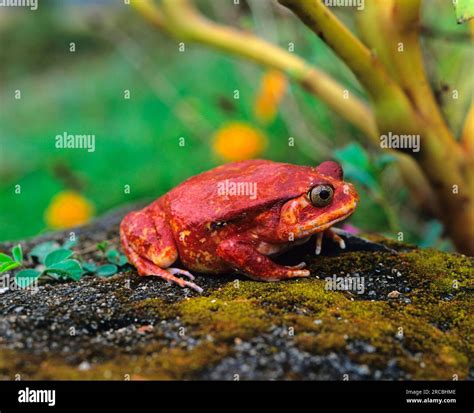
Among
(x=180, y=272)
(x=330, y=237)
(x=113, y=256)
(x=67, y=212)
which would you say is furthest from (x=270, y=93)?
(x=180, y=272)

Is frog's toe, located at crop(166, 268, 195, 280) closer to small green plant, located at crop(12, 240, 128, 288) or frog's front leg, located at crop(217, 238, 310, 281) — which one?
Answer: frog's front leg, located at crop(217, 238, 310, 281)

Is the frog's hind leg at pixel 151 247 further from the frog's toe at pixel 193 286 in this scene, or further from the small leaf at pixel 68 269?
the small leaf at pixel 68 269

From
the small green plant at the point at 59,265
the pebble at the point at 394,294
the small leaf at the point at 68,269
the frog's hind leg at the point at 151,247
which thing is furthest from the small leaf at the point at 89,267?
the pebble at the point at 394,294

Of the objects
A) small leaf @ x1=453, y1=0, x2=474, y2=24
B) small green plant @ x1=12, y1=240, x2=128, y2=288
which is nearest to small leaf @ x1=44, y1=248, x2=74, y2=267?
small green plant @ x1=12, y1=240, x2=128, y2=288

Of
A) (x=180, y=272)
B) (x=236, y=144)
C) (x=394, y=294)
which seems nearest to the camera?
(x=394, y=294)

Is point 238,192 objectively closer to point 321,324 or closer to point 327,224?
point 327,224

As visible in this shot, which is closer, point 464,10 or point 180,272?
point 464,10

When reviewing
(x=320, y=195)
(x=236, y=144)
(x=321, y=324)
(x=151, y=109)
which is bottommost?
(x=321, y=324)

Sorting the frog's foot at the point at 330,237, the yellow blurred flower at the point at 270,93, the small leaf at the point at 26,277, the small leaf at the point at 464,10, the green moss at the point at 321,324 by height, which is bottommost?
the green moss at the point at 321,324
